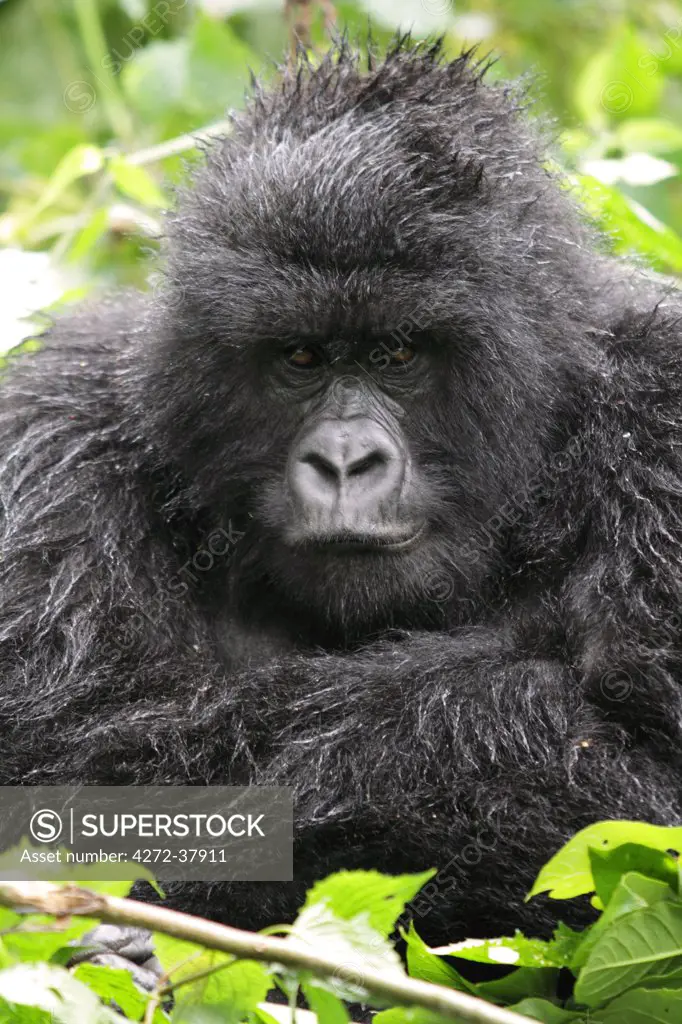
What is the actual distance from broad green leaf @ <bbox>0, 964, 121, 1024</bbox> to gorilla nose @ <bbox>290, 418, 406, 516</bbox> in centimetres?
169

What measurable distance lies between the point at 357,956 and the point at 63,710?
1883 millimetres

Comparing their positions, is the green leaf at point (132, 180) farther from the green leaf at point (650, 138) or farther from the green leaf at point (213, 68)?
the green leaf at point (650, 138)

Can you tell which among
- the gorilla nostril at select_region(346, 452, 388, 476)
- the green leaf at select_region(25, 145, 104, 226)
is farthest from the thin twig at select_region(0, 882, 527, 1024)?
the green leaf at select_region(25, 145, 104, 226)

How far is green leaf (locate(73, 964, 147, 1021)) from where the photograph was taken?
2859 millimetres

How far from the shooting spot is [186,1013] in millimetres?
2562

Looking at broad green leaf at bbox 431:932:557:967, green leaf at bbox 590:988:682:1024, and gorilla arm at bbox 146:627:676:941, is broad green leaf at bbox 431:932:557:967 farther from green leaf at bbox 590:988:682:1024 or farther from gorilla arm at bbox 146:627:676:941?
gorilla arm at bbox 146:627:676:941

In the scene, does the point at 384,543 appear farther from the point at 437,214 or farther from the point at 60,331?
the point at 60,331

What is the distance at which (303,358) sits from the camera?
4207 mm

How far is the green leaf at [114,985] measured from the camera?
286cm

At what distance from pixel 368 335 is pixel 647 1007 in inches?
82.0

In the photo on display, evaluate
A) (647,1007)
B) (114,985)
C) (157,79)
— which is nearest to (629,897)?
(647,1007)

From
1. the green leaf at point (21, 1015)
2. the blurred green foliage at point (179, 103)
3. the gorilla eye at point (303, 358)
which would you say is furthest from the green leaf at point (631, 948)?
the blurred green foliage at point (179, 103)

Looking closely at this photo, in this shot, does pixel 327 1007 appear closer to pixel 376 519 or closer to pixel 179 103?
pixel 376 519

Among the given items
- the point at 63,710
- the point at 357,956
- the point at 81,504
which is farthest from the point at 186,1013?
the point at 81,504
